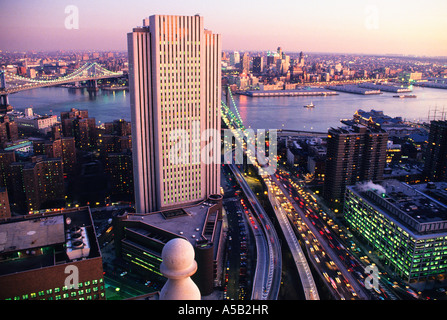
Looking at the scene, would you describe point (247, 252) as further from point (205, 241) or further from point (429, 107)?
point (429, 107)

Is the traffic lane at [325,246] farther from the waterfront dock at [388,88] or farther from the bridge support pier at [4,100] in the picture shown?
the waterfront dock at [388,88]

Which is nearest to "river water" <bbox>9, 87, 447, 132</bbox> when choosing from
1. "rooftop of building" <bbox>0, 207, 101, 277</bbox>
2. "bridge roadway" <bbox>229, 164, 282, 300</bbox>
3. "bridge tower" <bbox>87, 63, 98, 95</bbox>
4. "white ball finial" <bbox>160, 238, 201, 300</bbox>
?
"bridge tower" <bbox>87, 63, 98, 95</bbox>

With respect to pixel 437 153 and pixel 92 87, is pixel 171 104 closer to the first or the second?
pixel 437 153

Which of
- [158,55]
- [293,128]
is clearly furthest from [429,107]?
[158,55]

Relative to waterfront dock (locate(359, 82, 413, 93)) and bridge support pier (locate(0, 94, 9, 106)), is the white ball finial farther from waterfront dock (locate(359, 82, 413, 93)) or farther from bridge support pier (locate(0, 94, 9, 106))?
waterfront dock (locate(359, 82, 413, 93))

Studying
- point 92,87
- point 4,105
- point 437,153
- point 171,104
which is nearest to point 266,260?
point 171,104

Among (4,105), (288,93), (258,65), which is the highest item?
(258,65)
